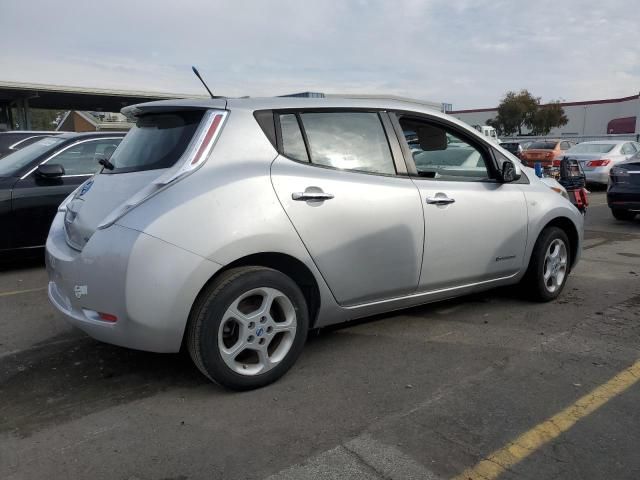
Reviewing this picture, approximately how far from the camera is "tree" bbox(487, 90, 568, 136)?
181 feet

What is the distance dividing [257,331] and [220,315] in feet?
0.91

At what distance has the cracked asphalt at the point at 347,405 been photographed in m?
2.54

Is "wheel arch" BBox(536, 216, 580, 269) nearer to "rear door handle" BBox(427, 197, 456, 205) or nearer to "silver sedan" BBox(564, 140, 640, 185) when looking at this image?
"rear door handle" BBox(427, 197, 456, 205)

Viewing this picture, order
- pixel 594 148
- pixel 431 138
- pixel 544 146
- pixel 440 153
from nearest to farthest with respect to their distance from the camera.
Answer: pixel 431 138
pixel 440 153
pixel 594 148
pixel 544 146

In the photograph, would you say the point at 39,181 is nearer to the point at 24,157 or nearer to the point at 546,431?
the point at 24,157

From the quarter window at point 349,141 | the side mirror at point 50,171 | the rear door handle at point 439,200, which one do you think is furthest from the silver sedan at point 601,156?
the side mirror at point 50,171

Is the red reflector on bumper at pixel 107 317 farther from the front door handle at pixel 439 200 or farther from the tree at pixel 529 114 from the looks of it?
the tree at pixel 529 114

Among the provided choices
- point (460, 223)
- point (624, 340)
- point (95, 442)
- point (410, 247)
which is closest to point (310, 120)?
point (410, 247)

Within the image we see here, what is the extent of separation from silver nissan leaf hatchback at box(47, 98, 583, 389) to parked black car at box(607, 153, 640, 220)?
653 centimetres

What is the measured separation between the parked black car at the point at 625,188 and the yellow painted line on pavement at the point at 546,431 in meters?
7.18

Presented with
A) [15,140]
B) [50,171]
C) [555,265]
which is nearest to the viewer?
[555,265]

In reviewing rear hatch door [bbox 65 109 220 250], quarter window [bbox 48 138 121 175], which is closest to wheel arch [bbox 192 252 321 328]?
rear hatch door [bbox 65 109 220 250]

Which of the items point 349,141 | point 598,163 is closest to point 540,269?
point 349,141

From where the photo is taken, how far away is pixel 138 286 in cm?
284
